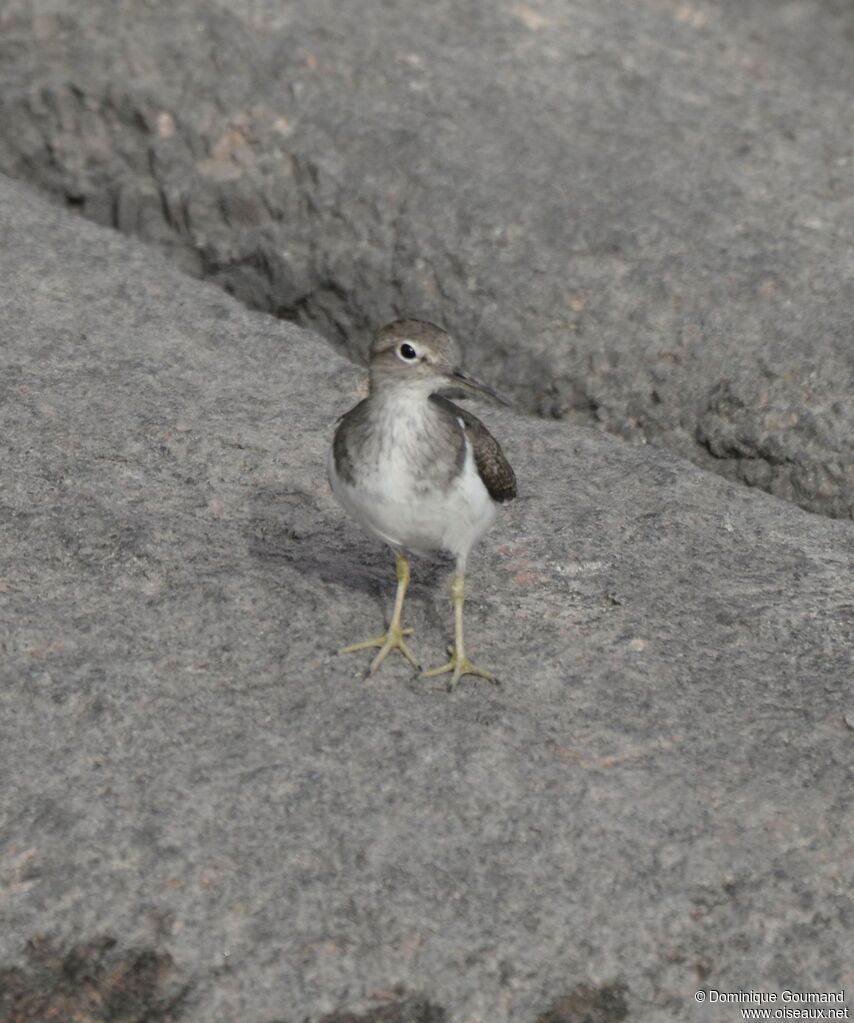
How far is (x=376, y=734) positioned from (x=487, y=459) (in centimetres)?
152

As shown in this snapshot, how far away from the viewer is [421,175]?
10859mm

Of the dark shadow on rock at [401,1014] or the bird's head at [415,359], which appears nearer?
the dark shadow on rock at [401,1014]

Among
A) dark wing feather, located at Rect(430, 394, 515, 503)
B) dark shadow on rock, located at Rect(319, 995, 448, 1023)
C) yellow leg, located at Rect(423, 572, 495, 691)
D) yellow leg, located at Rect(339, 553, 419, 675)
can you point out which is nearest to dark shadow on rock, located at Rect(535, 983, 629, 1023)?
dark shadow on rock, located at Rect(319, 995, 448, 1023)

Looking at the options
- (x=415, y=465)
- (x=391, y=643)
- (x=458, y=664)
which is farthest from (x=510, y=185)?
(x=458, y=664)

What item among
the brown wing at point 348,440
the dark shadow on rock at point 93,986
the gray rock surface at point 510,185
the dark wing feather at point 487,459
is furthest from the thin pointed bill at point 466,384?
the dark shadow on rock at point 93,986

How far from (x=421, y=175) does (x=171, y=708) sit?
5.49 m

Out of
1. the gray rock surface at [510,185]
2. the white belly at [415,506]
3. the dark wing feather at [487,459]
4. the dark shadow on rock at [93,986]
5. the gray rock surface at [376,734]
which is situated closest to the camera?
the dark shadow on rock at [93,986]

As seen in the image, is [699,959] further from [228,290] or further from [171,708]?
[228,290]

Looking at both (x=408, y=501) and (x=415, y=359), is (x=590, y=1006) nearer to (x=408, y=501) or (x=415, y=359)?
(x=408, y=501)

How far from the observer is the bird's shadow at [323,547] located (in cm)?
780

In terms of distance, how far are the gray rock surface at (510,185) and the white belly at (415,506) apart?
302cm

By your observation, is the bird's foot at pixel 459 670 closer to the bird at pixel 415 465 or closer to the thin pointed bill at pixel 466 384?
the bird at pixel 415 465

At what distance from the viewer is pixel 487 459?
7262 mm

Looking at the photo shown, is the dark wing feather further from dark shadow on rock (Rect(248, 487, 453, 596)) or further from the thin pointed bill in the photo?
dark shadow on rock (Rect(248, 487, 453, 596))
